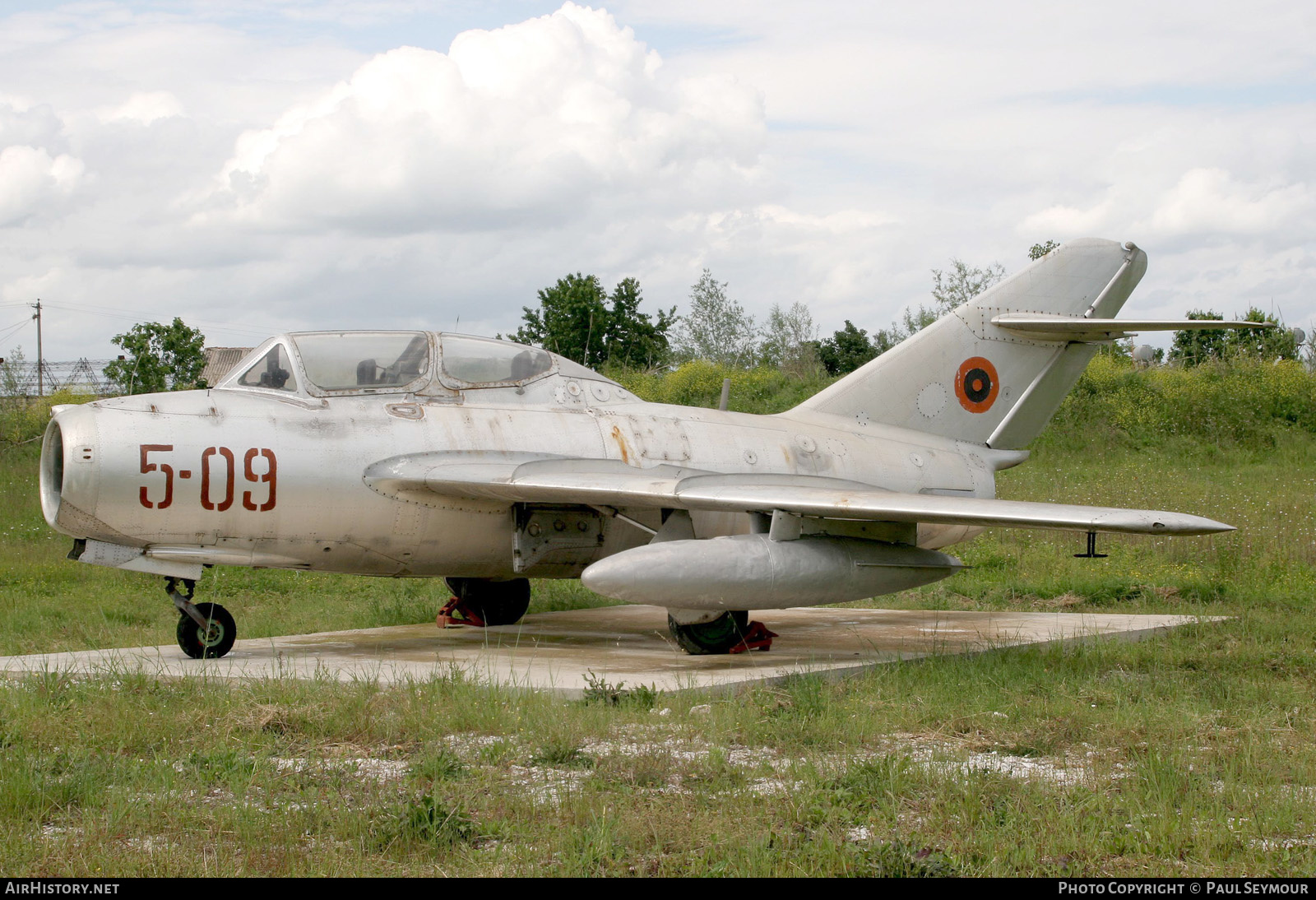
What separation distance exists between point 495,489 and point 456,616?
3.29m

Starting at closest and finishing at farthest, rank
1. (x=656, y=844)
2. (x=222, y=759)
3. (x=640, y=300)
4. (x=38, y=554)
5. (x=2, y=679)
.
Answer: (x=656, y=844) → (x=222, y=759) → (x=2, y=679) → (x=38, y=554) → (x=640, y=300)

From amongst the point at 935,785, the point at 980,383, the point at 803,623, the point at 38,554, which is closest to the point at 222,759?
the point at 935,785

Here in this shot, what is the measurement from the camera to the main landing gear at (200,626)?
863 centimetres

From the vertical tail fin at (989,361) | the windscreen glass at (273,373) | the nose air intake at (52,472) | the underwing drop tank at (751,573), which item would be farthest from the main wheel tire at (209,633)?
the vertical tail fin at (989,361)

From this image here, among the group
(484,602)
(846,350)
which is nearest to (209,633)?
(484,602)

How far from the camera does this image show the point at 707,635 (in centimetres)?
921

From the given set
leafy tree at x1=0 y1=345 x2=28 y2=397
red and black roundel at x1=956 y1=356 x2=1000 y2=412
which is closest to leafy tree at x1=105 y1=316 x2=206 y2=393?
leafy tree at x1=0 y1=345 x2=28 y2=397

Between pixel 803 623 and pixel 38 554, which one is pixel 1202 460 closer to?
pixel 803 623

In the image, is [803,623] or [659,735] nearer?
[659,735]

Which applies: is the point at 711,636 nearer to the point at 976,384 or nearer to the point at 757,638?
the point at 757,638

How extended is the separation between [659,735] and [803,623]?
5884 millimetres

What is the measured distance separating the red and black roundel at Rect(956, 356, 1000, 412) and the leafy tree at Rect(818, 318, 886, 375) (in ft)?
90.4

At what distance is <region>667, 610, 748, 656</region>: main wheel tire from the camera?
9188 mm
